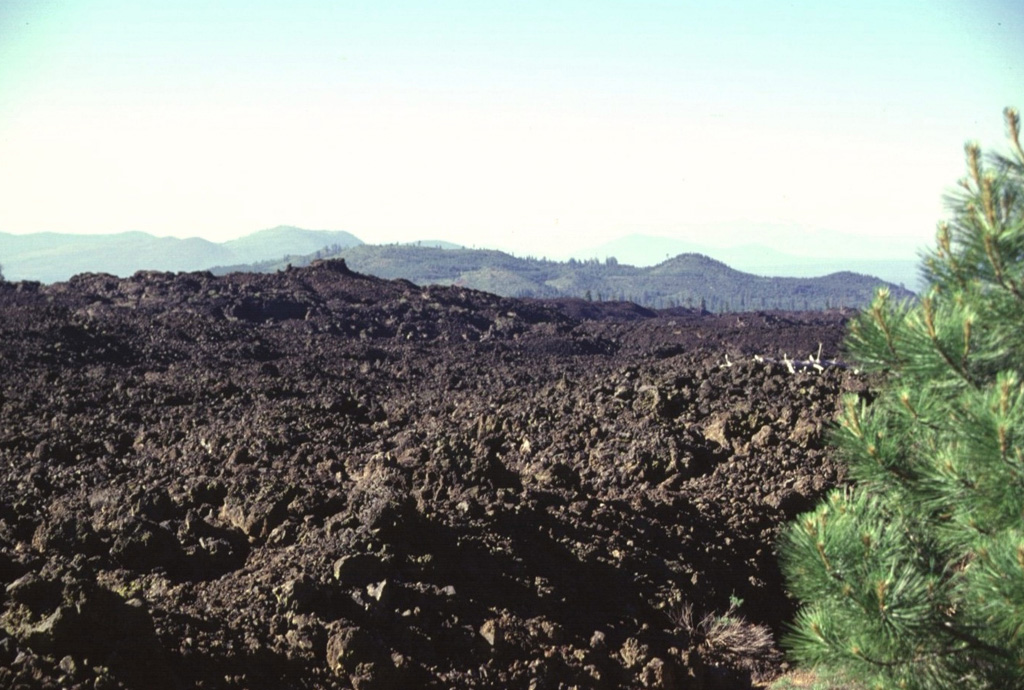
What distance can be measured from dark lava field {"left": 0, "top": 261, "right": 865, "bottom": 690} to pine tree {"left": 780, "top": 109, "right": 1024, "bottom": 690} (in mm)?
2397

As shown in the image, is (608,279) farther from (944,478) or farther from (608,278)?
(944,478)

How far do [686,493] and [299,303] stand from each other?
23.7 metres

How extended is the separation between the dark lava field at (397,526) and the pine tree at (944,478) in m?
2.40

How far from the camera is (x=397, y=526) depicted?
281 inches

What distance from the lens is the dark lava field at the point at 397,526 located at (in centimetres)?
557

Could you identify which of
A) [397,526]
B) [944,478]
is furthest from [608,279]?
[944,478]

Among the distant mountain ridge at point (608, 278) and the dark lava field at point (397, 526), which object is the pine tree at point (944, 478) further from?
the distant mountain ridge at point (608, 278)

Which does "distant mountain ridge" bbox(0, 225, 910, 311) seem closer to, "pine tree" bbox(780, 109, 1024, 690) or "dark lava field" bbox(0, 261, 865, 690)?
"dark lava field" bbox(0, 261, 865, 690)

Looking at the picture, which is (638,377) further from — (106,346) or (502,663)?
(106,346)

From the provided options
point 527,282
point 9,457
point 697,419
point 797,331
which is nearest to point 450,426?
point 697,419

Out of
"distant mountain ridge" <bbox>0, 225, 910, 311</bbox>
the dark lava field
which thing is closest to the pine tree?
the dark lava field

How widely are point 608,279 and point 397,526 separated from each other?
119243mm

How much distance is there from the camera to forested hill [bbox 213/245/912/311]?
345ft

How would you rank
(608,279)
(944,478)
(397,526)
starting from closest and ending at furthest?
(944,478)
(397,526)
(608,279)
